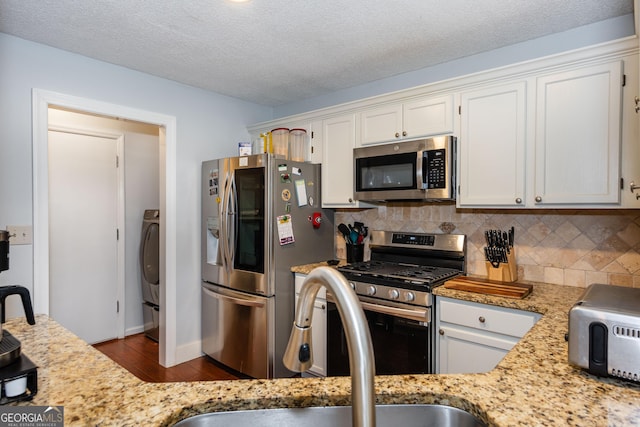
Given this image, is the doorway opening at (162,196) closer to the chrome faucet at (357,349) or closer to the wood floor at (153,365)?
the wood floor at (153,365)

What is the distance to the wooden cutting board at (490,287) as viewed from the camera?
1955 millimetres

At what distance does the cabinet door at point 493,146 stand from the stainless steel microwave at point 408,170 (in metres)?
0.10

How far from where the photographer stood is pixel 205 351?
317 centimetres

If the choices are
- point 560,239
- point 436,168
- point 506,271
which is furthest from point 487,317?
point 436,168

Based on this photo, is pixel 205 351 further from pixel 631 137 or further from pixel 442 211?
pixel 631 137

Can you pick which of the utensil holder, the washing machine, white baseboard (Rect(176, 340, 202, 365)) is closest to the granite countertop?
the utensil holder

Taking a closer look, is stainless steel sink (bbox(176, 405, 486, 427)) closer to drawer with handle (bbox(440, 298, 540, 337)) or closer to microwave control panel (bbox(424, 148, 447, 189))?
drawer with handle (bbox(440, 298, 540, 337))

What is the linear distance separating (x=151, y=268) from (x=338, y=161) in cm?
219

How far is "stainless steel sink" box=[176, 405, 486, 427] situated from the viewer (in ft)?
2.76

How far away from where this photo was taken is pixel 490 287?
2053 millimetres

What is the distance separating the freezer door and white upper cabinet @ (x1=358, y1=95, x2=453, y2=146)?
1450 mm

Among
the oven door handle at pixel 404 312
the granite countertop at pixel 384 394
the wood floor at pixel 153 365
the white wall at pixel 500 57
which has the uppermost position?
the white wall at pixel 500 57

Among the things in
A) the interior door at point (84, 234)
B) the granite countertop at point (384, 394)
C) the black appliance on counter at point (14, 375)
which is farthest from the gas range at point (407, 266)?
the interior door at point (84, 234)

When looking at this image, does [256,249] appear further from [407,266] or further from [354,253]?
[407,266]
